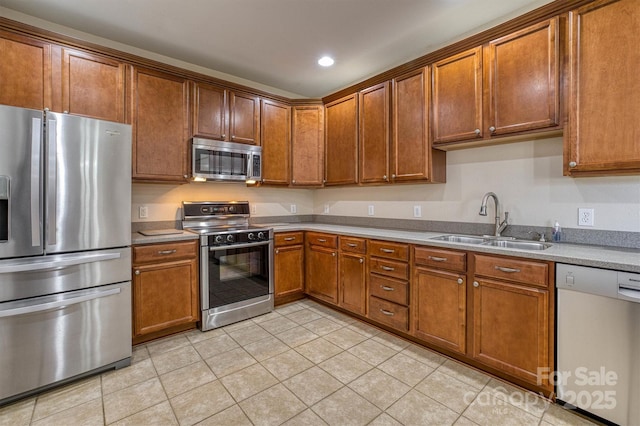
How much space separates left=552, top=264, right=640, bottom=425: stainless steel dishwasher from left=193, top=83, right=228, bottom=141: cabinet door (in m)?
3.19

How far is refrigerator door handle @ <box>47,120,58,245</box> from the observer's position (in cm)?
198

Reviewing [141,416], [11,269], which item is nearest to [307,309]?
[141,416]

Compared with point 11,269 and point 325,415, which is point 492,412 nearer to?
point 325,415

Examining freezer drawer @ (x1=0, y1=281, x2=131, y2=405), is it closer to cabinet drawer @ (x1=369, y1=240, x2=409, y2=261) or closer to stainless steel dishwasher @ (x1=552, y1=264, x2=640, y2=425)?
cabinet drawer @ (x1=369, y1=240, x2=409, y2=261)

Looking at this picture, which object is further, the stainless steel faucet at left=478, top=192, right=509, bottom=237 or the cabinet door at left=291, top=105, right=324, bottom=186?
the cabinet door at left=291, top=105, right=324, bottom=186

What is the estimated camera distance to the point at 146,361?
2402 millimetres

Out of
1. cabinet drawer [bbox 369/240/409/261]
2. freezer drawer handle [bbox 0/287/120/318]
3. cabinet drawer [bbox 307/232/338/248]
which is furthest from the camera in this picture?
cabinet drawer [bbox 307/232/338/248]

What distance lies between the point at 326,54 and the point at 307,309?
2811mm

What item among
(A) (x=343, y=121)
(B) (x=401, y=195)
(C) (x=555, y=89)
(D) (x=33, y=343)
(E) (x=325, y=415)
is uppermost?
(A) (x=343, y=121)

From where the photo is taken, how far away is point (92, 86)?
256 cm

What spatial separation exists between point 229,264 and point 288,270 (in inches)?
30.1

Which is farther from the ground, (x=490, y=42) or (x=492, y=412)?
(x=490, y=42)

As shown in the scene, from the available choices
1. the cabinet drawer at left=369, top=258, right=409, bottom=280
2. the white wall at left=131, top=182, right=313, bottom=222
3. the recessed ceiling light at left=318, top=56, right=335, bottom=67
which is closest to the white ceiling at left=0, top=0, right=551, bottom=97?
the recessed ceiling light at left=318, top=56, right=335, bottom=67

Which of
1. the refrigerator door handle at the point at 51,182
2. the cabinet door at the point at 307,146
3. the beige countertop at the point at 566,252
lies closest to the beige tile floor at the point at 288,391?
the beige countertop at the point at 566,252
